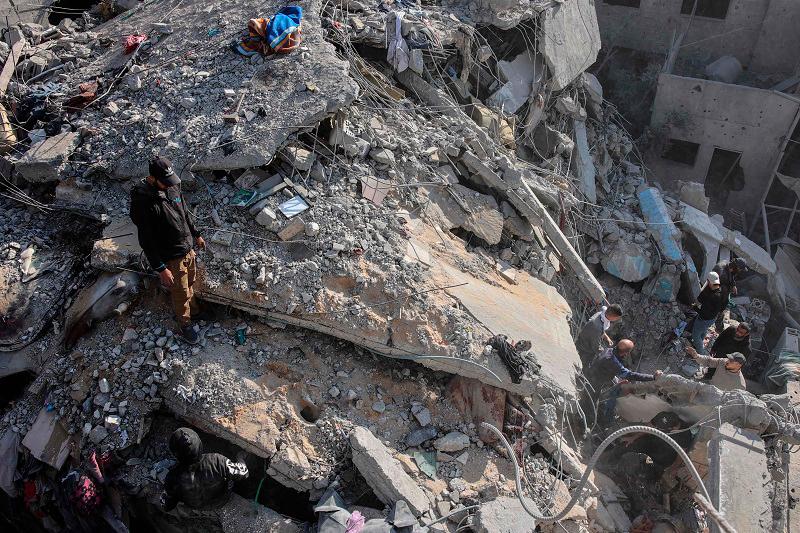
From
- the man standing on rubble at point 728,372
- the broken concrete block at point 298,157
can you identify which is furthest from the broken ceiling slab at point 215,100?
the man standing on rubble at point 728,372

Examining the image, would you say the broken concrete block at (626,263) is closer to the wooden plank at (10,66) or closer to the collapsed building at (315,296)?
the collapsed building at (315,296)

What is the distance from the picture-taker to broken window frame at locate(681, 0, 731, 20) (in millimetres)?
12891

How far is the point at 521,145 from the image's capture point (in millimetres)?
8797

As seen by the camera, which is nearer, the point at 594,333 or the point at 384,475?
the point at 384,475

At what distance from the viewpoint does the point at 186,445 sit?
176 inches

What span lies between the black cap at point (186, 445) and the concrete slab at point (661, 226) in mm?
6945

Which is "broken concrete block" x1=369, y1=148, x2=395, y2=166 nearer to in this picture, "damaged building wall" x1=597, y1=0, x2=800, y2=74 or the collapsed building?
the collapsed building

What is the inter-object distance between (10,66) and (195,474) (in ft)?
18.2

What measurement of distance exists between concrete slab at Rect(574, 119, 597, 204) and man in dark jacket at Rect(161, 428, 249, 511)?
21.3 feet

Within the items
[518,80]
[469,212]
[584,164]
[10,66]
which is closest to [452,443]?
[469,212]

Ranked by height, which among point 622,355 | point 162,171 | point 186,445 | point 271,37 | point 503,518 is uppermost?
point 271,37

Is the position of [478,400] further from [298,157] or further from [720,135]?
[720,135]

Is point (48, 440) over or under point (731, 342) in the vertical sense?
over

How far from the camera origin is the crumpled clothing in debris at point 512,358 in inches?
213
